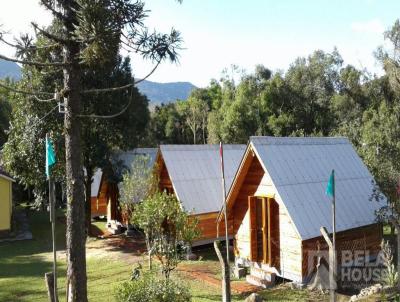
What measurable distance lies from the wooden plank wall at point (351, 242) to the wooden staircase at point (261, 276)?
1394 mm

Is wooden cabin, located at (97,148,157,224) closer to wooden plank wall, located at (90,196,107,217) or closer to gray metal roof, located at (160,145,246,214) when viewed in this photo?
wooden plank wall, located at (90,196,107,217)

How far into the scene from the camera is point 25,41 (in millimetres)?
7371

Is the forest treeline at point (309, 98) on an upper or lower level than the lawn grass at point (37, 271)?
upper

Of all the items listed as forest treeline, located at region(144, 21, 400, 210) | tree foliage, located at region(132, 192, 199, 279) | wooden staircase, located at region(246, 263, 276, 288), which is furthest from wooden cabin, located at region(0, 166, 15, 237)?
forest treeline, located at region(144, 21, 400, 210)

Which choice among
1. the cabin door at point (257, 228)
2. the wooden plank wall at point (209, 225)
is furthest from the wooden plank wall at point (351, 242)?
the wooden plank wall at point (209, 225)

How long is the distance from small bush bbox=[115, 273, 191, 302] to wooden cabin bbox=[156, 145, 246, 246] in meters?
9.56

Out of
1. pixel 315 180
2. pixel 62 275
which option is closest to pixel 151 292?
pixel 315 180

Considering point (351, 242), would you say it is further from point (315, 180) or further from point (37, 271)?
point (37, 271)

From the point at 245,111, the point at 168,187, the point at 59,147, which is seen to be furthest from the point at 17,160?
the point at 245,111

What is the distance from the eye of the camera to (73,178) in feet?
25.6

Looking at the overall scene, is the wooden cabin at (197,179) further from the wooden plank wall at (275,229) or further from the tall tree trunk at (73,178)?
the tall tree trunk at (73,178)

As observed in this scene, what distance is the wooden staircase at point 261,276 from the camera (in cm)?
1379

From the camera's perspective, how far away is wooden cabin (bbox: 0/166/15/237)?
1011 inches

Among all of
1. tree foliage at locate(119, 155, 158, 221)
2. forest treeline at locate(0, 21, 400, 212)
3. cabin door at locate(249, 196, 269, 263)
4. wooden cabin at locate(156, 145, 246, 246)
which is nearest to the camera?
cabin door at locate(249, 196, 269, 263)
